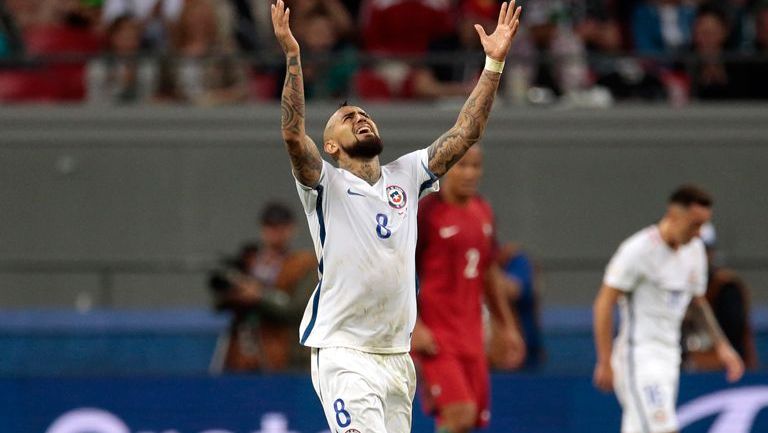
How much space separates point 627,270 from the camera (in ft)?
36.2

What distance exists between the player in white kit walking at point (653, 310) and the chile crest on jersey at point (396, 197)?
309 cm

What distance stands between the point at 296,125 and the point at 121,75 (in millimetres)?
8490

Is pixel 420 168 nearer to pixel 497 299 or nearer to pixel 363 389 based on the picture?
pixel 363 389

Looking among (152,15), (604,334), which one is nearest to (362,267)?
(604,334)

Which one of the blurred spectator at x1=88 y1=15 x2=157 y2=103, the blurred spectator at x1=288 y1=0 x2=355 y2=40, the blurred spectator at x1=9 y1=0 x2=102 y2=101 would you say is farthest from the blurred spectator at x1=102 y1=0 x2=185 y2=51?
the blurred spectator at x1=288 y1=0 x2=355 y2=40

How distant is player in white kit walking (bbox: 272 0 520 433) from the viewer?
803cm

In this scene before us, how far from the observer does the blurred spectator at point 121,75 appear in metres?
15.8

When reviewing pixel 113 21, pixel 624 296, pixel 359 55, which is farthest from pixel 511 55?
pixel 624 296

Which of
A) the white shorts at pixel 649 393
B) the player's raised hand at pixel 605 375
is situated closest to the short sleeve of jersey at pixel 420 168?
the player's raised hand at pixel 605 375

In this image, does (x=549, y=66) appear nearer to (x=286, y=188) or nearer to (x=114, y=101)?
(x=286, y=188)

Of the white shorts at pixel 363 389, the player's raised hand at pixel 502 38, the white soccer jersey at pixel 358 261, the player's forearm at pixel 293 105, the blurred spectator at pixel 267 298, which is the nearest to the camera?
the player's forearm at pixel 293 105

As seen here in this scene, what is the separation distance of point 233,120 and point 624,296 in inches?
236

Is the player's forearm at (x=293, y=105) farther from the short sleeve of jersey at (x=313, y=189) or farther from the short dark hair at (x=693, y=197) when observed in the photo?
the short dark hair at (x=693, y=197)

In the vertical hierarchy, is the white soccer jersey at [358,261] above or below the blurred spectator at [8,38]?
below
